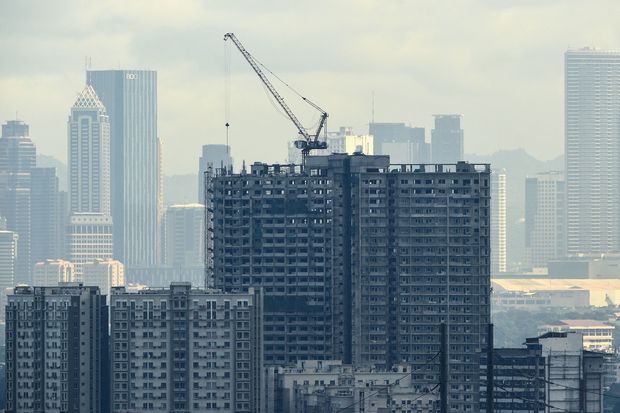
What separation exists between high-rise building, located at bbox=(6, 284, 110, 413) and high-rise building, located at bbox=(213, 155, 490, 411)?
1602 cm

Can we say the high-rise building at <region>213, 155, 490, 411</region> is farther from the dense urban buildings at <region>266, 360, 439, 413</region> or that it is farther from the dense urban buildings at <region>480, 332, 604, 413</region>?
the dense urban buildings at <region>480, 332, 604, 413</region>

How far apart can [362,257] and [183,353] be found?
2153cm

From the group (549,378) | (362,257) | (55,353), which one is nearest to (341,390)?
(549,378)

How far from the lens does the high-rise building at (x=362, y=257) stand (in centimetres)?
15775

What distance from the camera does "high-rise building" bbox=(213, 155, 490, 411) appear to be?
15775 centimetres

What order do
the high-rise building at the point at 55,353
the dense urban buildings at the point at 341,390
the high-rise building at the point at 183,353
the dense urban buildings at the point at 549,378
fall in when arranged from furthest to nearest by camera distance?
the high-rise building at the point at 55,353
the high-rise building at the point at 183,353
the dense urban buildings at the point at 341,390
the dense urban buildings at the point at 549,378

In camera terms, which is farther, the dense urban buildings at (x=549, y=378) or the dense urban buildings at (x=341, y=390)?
the dense urban buildings at (x=341, y=390)

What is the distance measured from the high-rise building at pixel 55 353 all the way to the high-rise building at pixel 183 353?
87.1 inches

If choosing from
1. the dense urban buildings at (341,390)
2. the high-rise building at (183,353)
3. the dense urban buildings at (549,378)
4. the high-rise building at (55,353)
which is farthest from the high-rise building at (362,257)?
the high-rise building at (55,353)

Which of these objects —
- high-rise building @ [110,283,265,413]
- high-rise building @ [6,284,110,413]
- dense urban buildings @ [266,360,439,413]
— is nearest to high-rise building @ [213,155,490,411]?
dense urban buildings @ [266,360,439,413]

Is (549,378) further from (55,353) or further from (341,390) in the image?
(55,353)

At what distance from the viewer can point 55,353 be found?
143750 mm

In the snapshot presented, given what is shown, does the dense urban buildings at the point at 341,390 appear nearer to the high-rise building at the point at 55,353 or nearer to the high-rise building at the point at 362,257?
the high-rise building at the point at 362,257

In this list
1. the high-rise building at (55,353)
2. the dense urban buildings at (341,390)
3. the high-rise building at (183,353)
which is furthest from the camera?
the high-rise building at (55,353)
